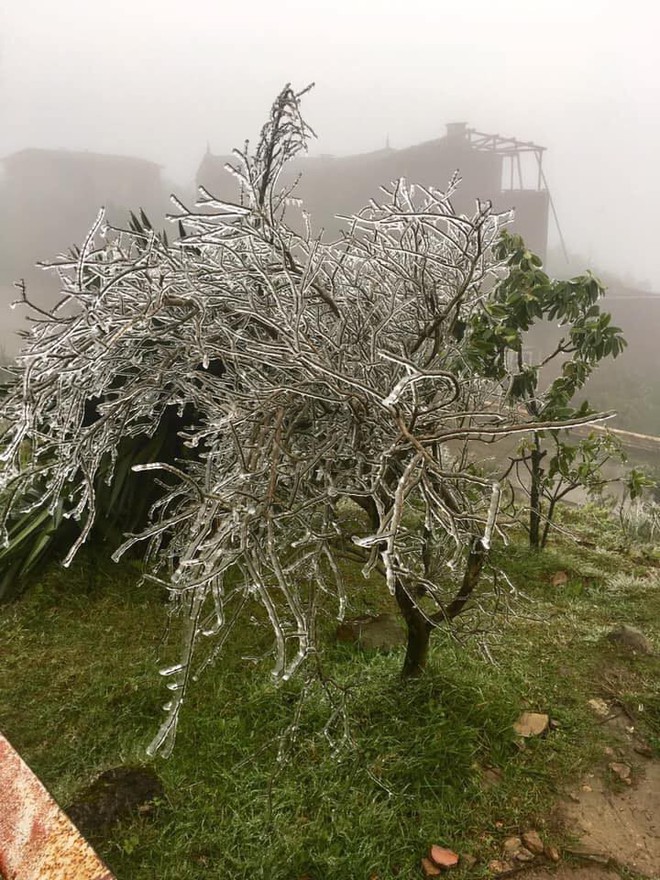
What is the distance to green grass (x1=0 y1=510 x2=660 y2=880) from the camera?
159 cm

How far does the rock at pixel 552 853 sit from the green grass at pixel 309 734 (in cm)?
4

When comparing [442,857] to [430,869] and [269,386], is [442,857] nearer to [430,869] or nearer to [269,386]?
Result: [430,869]

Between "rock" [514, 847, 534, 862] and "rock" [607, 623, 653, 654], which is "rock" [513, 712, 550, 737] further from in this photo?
"rock" [607, 623, 653, 654]

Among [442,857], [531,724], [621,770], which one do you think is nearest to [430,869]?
[442,857]

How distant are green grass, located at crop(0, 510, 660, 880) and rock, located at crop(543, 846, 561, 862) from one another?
4 cm

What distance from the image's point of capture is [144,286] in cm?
164

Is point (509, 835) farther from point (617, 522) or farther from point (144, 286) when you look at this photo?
point (617, 522)

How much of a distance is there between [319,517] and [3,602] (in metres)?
2.17

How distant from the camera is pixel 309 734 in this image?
195cm

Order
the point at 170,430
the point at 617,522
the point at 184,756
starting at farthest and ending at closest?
the point at 617,522
the point at 170,430
the point at 184,756

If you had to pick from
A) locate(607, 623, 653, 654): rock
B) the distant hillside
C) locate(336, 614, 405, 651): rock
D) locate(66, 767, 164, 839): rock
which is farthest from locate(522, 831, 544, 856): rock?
the distant hillside

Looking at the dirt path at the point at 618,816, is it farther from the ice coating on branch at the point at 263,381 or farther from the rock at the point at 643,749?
the ice coating on branch at the point at 263,381

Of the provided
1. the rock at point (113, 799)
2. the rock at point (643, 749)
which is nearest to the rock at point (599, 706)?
the rock at point (643, 749)

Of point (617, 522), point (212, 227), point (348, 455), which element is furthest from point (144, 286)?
point (617, 522)
